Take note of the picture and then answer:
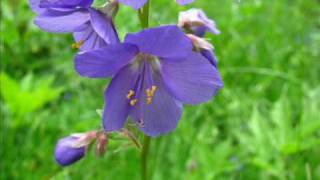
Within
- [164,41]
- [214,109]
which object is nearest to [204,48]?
[164,41]

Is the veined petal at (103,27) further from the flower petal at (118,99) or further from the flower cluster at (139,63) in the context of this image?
the flower petal at (118,99)

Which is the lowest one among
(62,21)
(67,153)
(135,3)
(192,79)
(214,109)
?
(214,109)

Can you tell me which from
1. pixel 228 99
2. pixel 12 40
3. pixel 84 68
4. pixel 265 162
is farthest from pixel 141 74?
pixel 12 40

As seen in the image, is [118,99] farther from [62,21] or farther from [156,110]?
[62,21]

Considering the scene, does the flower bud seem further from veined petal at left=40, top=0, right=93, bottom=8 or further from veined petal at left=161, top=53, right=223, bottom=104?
veined petal at left=40, top=0, right=93, bottom=8

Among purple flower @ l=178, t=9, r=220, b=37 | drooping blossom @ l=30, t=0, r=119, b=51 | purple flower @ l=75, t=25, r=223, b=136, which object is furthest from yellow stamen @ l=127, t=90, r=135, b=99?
purple flower @ l=178, t=9, r=220, b=37
